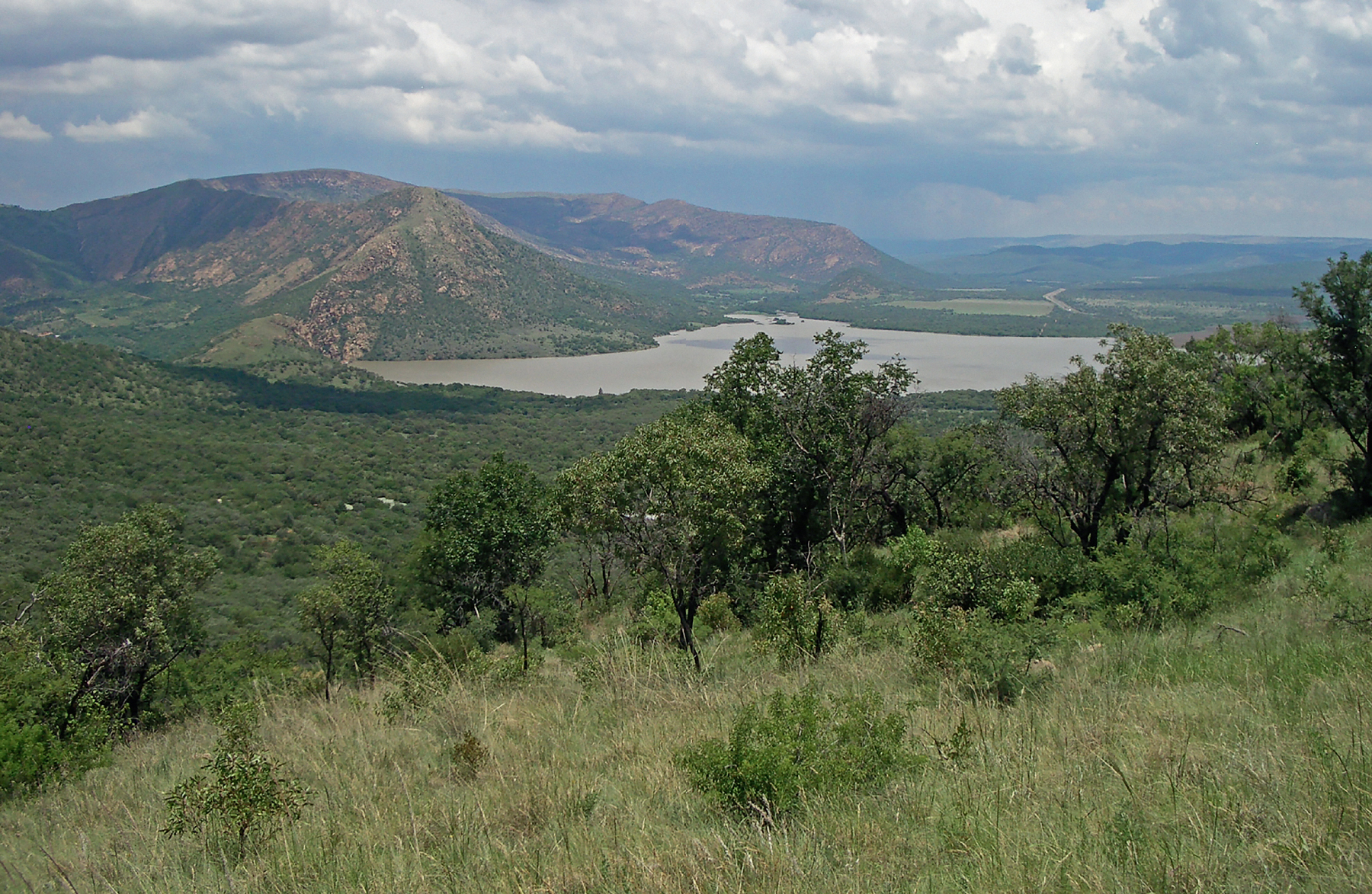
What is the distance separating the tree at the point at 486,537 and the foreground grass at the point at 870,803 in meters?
15.8

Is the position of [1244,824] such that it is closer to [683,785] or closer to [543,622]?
[683,785]

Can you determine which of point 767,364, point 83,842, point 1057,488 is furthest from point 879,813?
point 767,364

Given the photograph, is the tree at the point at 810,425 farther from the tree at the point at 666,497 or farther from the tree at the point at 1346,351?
the tree at the point at 1346,351

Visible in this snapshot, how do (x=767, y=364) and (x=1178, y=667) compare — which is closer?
(x=1178, y=667)

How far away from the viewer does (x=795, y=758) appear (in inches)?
Result: 134

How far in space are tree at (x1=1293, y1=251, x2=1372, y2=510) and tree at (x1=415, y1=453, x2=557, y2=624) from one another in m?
16.9

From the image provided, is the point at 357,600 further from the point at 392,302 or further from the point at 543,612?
the point at 392,302

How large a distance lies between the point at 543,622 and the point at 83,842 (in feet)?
46.8

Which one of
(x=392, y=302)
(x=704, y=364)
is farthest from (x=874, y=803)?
(x=392, y=302)

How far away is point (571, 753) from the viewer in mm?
4090

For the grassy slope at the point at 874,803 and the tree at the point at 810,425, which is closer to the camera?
the grassy slope at the point at 874,803

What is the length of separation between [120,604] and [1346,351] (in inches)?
875

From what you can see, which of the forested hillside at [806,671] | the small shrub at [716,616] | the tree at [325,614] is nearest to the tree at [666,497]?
the forested hillside at [806,671]

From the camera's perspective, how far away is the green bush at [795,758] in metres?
3.18
